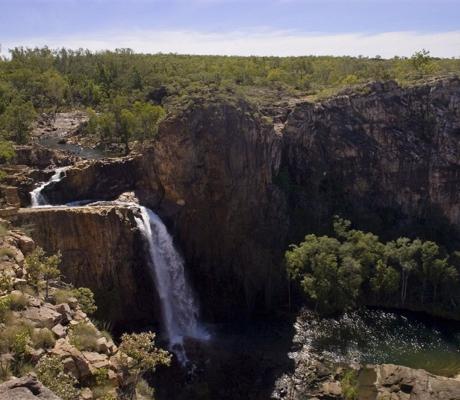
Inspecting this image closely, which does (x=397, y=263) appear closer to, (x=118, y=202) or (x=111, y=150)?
(x=118, y=202)

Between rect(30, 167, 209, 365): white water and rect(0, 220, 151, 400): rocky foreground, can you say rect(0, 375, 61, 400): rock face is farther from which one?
rect(30, 167, 209, 365): white water

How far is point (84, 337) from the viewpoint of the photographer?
16266 millimetres

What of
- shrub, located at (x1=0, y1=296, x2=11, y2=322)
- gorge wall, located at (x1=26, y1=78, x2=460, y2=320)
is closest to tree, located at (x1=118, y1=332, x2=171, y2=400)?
shrub, located at (x1=0, y1=296, x2=11, y2=322)

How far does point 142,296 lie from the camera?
3403cm

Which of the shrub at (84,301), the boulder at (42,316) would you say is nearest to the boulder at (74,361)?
the boulder at (42,316)

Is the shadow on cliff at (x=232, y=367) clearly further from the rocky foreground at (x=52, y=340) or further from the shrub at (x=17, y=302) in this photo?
the shrub at (x=17, y=302)

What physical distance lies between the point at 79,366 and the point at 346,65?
7066cm

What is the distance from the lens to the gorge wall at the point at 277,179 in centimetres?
3825

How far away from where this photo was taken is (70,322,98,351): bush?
52.0 ft

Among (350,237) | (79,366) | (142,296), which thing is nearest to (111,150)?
(142,296)

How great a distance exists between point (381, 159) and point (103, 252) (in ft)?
96.4

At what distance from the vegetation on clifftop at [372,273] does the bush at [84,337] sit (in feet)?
75.5

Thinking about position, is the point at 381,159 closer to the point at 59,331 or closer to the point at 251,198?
the point at 251,198

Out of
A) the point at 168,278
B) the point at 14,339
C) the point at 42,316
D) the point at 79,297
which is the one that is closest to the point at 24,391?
the point at 14,339
